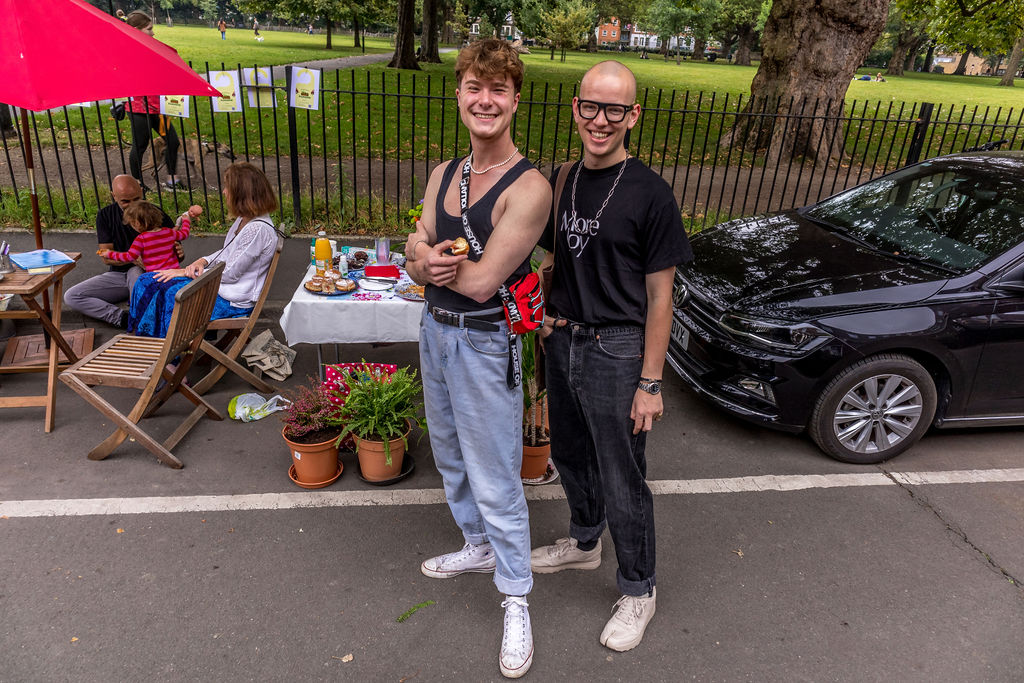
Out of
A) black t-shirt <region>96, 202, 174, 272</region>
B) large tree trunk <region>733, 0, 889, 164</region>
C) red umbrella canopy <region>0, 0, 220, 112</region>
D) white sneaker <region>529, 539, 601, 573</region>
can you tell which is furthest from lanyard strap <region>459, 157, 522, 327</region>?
large tree trunk <region>733, 0, 889, 164</region>

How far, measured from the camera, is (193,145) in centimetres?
978

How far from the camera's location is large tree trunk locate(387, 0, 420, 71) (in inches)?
870

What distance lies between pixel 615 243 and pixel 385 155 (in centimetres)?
743

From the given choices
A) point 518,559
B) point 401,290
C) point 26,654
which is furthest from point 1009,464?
point 26,654

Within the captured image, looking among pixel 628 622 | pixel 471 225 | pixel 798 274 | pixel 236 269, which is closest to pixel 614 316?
pixel 471 225

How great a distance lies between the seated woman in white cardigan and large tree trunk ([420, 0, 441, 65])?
2348cm

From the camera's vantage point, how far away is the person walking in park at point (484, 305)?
218 cm

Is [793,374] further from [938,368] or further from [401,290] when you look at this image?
[401,290]

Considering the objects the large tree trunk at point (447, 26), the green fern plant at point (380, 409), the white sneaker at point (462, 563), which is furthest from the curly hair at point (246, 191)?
the large tree trunk at point (447, 26)

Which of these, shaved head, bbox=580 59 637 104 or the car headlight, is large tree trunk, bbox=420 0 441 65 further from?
shaved head, bbox=580 59 637 104

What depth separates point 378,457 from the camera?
142 inches

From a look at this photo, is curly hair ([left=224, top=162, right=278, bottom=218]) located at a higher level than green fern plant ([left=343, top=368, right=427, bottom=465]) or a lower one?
higher

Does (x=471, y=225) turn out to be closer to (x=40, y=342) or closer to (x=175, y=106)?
(x=40, y=342)

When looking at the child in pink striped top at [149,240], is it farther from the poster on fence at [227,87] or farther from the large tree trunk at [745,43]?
the large tree trunk at [745,43]
